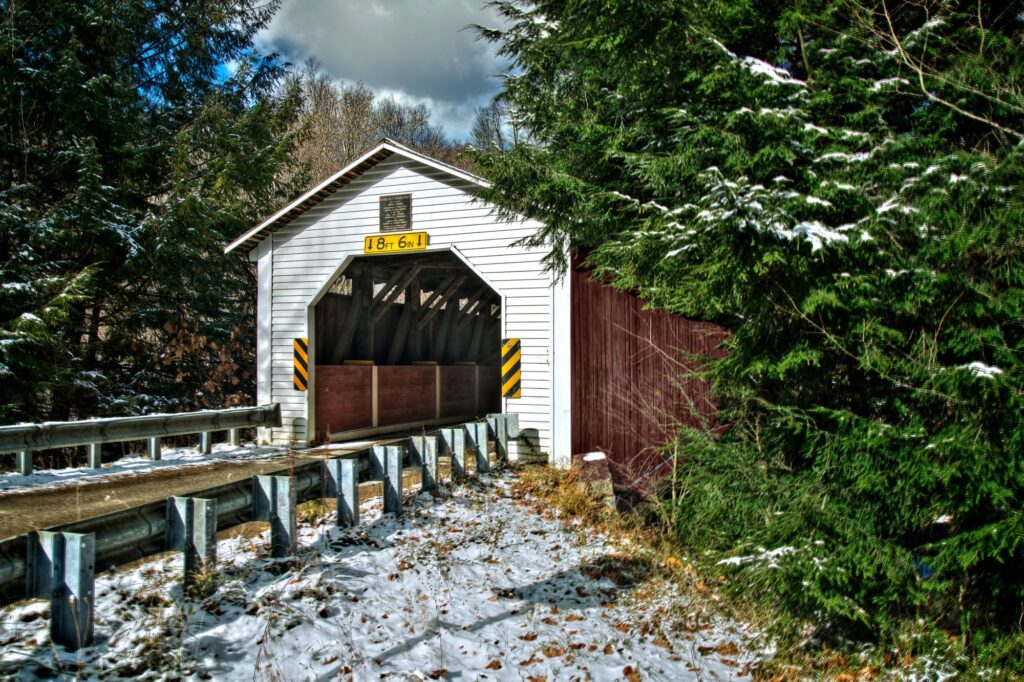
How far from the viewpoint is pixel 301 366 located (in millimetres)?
11016

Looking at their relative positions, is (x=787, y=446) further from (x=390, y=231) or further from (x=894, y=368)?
(x=390, y=231)

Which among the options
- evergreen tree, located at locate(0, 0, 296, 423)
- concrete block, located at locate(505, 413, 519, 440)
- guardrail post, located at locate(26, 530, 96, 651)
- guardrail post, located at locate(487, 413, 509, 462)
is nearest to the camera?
guardrail post, located at locate(26, 530, 96, 651)

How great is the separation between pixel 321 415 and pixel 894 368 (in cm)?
919

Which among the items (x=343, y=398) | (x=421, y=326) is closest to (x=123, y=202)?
(x=343, y=398)

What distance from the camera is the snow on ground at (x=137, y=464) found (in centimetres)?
760

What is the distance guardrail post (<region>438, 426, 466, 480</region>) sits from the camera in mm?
7691

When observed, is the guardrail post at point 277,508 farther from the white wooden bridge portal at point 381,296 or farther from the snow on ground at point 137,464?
the white wooden bridge portal at point 381,296

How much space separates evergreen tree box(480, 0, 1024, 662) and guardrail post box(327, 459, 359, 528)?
2.84 metres

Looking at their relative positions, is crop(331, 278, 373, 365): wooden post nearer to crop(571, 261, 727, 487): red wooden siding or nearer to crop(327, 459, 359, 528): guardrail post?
crop(571, 261, 727, 487): red wooden siding

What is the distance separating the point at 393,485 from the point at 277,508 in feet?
5.19

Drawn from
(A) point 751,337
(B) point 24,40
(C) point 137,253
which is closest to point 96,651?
(A) point 751,337

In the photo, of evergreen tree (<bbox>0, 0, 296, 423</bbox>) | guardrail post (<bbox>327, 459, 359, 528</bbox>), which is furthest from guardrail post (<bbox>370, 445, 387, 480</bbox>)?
evergreen tree (<bbox>0, 0, 296, 423</bbox>)

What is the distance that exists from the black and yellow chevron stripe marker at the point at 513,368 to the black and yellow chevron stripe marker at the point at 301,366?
11.9 feet

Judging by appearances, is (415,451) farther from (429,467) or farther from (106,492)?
(106,492)
